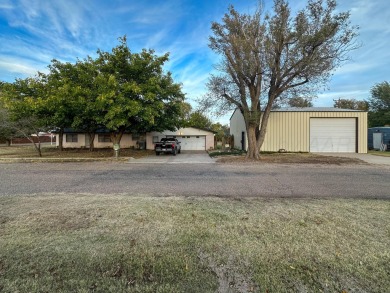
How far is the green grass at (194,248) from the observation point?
2320 mm

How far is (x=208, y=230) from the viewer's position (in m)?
3.54

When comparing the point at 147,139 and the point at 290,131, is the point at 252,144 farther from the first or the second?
the point at 147,139

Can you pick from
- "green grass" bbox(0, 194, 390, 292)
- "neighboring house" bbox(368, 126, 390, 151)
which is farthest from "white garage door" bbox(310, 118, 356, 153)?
"green grass" bbox(0, 194, 390, 292)

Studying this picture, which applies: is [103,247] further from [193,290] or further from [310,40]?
[310,40]

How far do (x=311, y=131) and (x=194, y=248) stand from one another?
20.4m

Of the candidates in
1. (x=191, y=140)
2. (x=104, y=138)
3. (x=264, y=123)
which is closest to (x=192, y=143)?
(x=191, y=140)

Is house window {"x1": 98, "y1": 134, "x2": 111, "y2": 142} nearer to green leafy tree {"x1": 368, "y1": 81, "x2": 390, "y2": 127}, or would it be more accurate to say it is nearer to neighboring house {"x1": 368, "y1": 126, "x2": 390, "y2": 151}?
neighboring house {"x1": 368, "y1": 126, "x2": 390, "y2": 151}

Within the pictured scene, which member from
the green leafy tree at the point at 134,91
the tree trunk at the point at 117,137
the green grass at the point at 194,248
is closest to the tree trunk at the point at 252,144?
the green leafy tree at the point at 134,91

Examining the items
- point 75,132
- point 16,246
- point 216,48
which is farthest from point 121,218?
point 75,132

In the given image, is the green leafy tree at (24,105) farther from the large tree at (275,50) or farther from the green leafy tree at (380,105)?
the green leafy tree at (380,105)

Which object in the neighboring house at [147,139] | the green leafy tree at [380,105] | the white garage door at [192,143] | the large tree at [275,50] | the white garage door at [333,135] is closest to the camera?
the large tree at [275,50]

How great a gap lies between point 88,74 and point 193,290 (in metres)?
17.2

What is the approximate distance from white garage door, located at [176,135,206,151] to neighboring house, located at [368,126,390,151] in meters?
18.2

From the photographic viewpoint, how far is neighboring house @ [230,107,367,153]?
66.1ft
